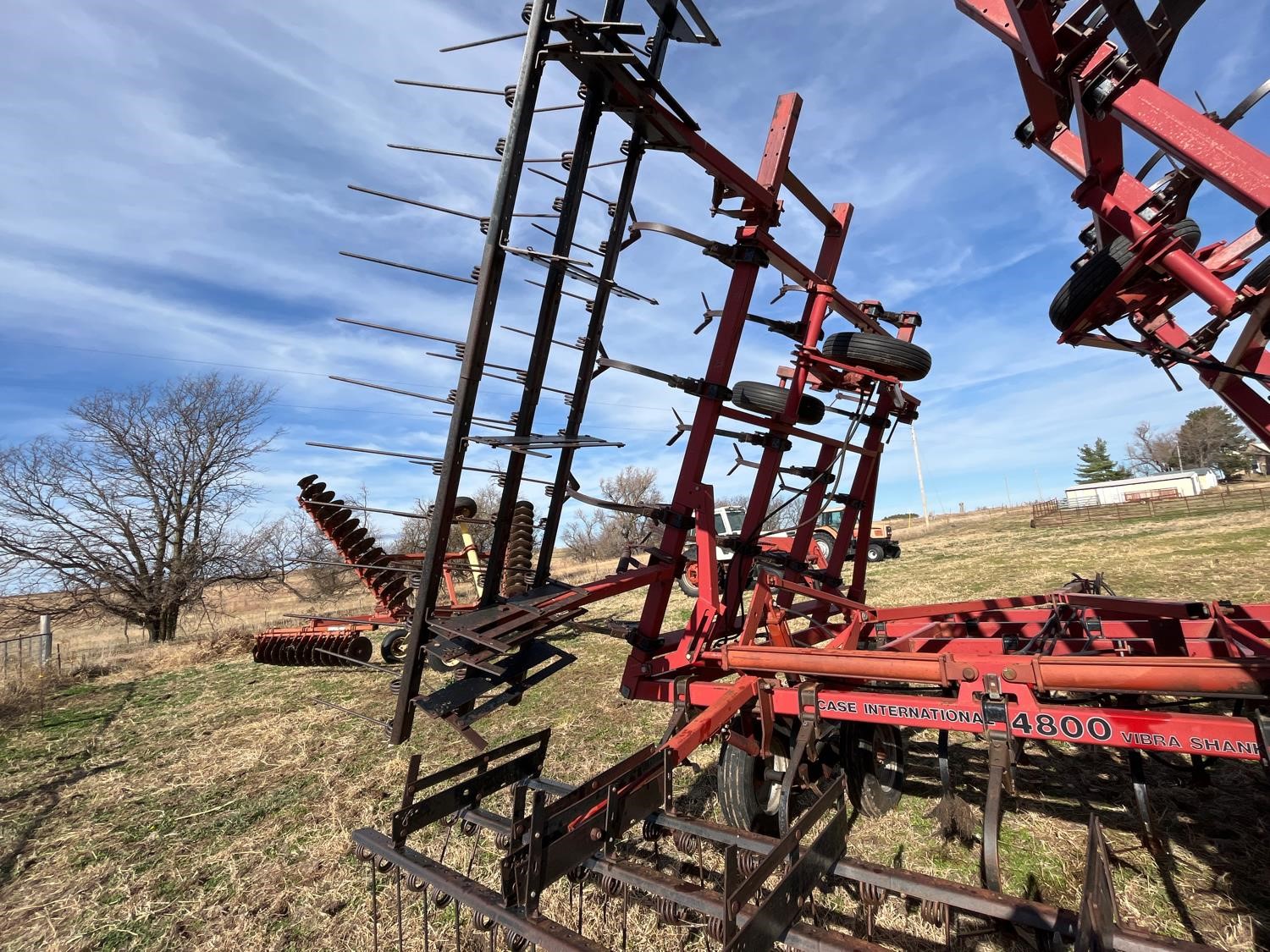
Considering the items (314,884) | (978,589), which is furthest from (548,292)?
(978,589)

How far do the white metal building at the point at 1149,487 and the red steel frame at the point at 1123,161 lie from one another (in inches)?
2287

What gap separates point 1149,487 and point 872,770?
216 ft

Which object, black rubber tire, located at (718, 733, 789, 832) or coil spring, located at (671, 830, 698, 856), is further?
black rubber tire, located at (718, 733, 789, 832)

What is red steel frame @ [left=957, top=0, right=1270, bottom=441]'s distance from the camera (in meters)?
2.29

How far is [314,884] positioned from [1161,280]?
6.13 metres

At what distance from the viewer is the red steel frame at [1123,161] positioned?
2295mm

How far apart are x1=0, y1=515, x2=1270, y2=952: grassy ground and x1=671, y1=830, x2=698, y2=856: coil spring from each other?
427 mm

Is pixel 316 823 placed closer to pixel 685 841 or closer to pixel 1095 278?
pixel 685 841

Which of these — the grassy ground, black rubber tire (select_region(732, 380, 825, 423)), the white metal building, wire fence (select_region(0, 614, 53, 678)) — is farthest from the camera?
the white metal building

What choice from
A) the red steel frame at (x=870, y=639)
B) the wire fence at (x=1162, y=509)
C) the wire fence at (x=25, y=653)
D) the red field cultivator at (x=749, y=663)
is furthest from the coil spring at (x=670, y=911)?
the wire fence at (x=1162, y=509)

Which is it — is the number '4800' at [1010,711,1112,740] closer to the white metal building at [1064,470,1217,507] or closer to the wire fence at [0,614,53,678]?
the wire fence at [0,614,53,678]

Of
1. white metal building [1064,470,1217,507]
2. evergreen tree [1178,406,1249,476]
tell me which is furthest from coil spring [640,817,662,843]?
evergreen tree [1178,406,1249,476]

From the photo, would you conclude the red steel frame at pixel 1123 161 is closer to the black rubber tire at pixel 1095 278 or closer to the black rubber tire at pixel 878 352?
the black rubber tire at pixel 1095 278

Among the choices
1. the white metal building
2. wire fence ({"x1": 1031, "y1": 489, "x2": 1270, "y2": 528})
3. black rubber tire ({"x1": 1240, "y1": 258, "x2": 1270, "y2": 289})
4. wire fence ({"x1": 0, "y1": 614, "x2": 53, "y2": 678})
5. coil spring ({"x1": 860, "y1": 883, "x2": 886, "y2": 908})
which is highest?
the white metal building
